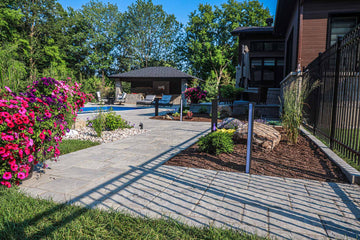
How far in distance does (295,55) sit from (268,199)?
754 cm

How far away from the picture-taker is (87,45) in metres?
32.6

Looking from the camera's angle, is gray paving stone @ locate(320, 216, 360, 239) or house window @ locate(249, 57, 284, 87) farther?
house window @ locate(249, 57, 284, 87)

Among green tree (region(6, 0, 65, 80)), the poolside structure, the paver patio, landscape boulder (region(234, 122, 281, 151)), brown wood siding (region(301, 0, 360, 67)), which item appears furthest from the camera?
green tree (region(6, 0, 65, 80))

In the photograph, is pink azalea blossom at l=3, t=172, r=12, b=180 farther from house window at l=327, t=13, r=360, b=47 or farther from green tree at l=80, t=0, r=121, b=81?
→ green tree at l=80, t=0, r=121, b=81

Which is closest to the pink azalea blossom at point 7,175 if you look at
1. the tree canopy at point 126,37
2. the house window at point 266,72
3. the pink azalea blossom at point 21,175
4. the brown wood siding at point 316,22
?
the pink azalea blossom at point 21,175

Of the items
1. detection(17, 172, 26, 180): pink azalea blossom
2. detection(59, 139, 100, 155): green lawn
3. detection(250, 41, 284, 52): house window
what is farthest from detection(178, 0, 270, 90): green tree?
detection(17, 172, 26, 180): pink azalea blossom

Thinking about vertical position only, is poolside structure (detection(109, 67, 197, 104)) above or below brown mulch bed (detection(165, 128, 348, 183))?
above

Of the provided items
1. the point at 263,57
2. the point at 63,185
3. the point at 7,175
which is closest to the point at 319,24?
the point at 263,57

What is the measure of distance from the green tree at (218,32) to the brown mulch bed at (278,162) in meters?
26.8

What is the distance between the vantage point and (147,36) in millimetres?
36344

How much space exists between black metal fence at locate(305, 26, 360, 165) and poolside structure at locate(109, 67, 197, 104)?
726 inches

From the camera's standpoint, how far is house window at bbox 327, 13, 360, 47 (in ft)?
26.6

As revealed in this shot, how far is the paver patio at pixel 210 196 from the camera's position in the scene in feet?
6.46

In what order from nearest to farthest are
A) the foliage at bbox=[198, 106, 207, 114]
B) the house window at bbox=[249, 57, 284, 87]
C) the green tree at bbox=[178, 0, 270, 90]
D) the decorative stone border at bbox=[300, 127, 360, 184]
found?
the decorative stone border at bbox=[300, 127, 360, 184] < the foliage at bbox=[198, 106, 207, 114] < the house window at bbox=[249, 57, 284, 87] < the green tree at bbox=[178, 0, 270, 90]
